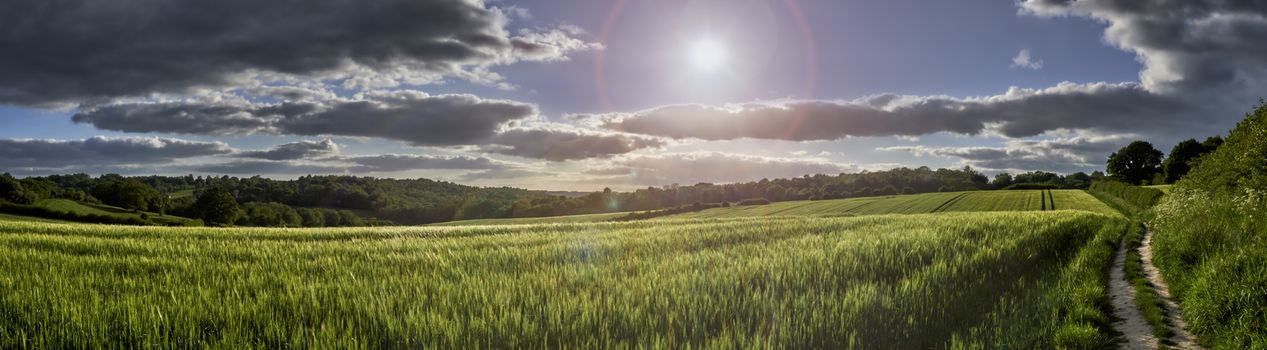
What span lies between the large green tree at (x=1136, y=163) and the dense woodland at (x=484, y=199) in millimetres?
143

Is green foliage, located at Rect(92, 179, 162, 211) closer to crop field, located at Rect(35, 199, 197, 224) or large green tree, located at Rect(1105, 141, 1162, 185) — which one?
crop field, located at Rect(35, 199, 197, 224)

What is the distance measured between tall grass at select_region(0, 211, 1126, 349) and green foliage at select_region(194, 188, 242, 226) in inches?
3770

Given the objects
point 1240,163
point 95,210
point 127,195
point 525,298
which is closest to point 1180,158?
point 1240,163

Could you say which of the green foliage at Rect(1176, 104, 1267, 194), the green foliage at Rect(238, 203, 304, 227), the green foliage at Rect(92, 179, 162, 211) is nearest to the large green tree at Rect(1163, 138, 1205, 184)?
the green foliage at Rect(1176, 104, 1267, 194)

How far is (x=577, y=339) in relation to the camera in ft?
16.1

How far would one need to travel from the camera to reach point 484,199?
149500 millimetres

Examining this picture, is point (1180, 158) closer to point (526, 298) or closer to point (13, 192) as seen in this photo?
point (526, 298)

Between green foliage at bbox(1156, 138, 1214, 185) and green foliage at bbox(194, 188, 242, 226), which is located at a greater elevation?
green foliage at bbox(1156, 138, 1214, 185)

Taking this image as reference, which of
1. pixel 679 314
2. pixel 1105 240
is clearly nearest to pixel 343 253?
pixel 679 314

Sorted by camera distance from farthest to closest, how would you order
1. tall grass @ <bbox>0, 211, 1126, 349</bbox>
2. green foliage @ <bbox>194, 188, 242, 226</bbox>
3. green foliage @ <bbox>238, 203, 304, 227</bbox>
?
green foliage @ <bbox>238, 203, 304, 227</bbox> → green foliage @ <bbox>194, 188, 242, 226</bbox> → tall grass @ <bbox>0, 211, 1126, 349</bbox>

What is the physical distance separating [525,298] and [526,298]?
0.02 m

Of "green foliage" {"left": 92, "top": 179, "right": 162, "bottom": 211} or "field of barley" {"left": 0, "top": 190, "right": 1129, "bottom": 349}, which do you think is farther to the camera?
"green foliage" {"left": 92, "top": 179, "right": 162, "bottom": 211}

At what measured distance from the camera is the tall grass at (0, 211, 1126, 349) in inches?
192

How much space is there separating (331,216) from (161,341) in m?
148
